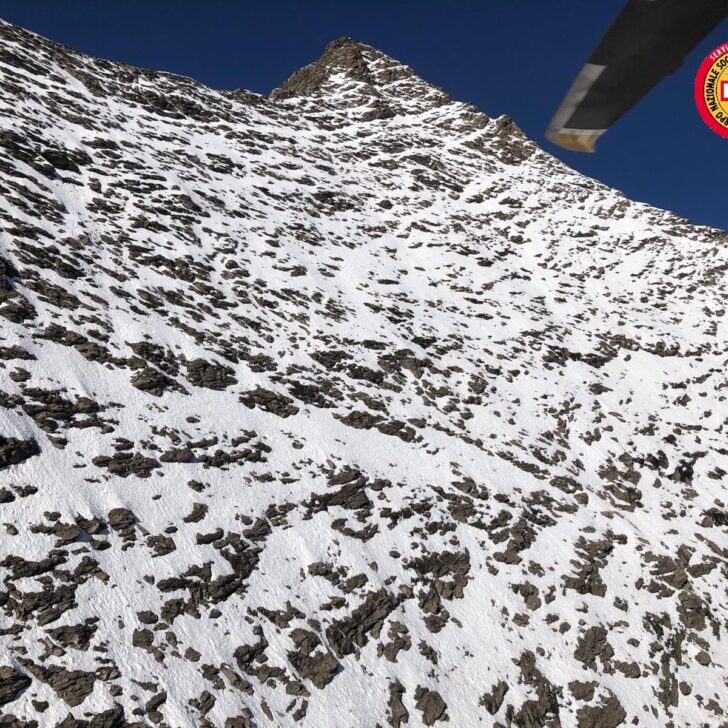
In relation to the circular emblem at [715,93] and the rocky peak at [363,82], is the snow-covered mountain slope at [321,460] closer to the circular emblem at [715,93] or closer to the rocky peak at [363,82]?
the circular emblem at [715,93]

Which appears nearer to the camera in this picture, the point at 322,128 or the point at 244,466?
the point at 244,466

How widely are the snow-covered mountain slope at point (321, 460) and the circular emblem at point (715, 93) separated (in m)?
11.3

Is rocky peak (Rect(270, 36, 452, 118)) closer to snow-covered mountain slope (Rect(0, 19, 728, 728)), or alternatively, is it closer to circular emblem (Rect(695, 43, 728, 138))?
snow-covered mountain slope (Rect(0, 19, 728, 728))

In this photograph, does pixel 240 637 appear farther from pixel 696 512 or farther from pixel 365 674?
pixel 696 512

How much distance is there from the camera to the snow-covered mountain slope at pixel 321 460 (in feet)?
34.6

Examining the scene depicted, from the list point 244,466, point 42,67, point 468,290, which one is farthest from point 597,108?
point 42,67

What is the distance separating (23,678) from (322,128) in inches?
2062

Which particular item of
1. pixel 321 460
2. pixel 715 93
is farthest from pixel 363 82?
pixel 715 93

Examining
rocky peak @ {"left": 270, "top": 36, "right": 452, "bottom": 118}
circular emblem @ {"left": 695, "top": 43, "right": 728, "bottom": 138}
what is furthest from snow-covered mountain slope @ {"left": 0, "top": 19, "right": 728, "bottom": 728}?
rocky peak @ {"left": 270, "top": 36, "right": 452, "bottom": 118}

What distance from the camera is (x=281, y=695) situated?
404 inches

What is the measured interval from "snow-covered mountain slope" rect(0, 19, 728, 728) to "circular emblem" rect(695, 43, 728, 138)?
11.3 metres

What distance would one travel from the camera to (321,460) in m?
16.3

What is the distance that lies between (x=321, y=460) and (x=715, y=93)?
1350 cm

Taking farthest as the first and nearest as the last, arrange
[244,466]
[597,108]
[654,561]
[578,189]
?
[578,189], [654,561], [244,466], [597,108]
